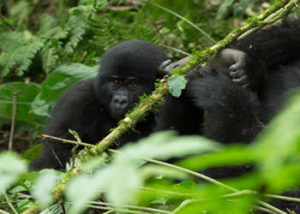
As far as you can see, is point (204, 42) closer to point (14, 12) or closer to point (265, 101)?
point (265, 101)

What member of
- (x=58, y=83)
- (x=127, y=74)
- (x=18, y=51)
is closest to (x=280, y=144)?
(x=127, y=74)

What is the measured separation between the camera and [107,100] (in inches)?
149

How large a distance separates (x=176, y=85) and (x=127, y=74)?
3.54 feet

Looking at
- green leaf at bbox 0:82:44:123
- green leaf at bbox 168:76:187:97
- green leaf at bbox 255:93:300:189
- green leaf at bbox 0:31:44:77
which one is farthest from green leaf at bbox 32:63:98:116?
green leaf at bbox 255:93:300:189

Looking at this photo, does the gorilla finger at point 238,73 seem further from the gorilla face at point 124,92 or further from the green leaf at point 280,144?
the green leaf at point 280,144

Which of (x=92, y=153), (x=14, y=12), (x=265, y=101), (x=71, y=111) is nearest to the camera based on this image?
(x=92, y=153)

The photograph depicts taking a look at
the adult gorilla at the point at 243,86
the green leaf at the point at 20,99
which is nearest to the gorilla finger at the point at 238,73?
the adult gorilla at the point at 243,86

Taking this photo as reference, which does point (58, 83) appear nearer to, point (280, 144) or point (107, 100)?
point (107, 100)

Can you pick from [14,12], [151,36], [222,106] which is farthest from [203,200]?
[14,12]

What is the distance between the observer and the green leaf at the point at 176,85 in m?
2.66

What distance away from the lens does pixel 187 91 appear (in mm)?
3326

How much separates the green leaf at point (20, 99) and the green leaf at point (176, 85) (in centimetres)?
199

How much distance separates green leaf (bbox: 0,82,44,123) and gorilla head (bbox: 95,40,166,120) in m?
0.92

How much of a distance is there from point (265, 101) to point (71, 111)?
1.33 meters
